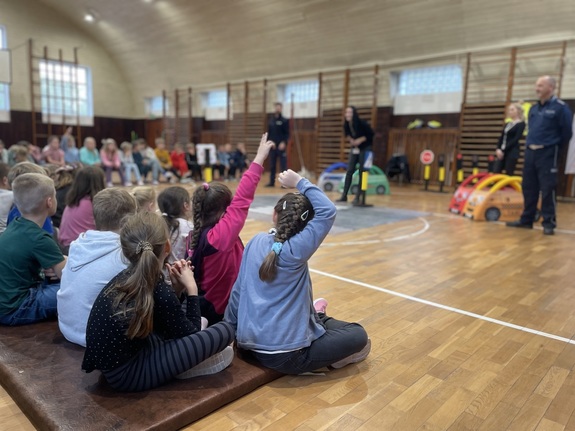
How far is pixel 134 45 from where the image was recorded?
1307cm

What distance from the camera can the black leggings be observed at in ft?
4.65

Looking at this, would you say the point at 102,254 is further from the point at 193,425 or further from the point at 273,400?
the point at 273,400

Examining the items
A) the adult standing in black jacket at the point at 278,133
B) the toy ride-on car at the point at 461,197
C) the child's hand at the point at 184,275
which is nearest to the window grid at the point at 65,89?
the adult standing in black jacket at the point at 278,133

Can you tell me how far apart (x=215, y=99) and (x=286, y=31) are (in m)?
4.39

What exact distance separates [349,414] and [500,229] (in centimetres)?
394

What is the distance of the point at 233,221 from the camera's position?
71.2 inches

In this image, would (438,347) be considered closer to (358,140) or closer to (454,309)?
(454,309)

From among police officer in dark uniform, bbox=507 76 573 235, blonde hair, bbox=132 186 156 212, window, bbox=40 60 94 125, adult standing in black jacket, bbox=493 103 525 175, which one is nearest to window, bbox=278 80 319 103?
adult standing in black jacket, bbox=493 103 525 175

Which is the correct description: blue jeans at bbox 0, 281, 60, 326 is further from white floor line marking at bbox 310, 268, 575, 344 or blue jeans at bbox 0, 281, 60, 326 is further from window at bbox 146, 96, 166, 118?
window at bbox 146, 96, 166, 118

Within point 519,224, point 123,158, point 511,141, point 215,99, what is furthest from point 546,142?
point 215,99

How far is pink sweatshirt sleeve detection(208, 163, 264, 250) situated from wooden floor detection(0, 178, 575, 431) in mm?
600

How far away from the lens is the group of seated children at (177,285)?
1.34 metres

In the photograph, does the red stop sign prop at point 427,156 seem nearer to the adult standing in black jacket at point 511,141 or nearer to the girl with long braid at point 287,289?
the adult standing in black jacket at point 511,141

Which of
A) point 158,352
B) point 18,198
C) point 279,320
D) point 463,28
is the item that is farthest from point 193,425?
point 463,28
